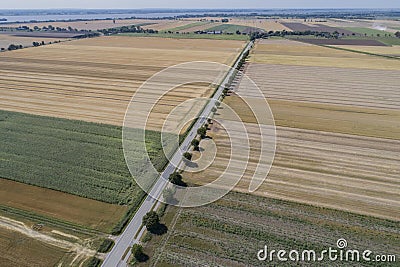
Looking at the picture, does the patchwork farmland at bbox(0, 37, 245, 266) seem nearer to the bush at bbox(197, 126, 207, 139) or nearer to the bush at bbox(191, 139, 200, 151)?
the bush at bbox(191, 139, 200, 151)

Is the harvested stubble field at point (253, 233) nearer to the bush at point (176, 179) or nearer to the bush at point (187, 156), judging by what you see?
the bush at point (176, 179)

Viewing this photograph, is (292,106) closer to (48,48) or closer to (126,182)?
(126,182)

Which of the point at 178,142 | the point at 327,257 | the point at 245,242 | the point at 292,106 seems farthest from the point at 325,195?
the point at 292,106

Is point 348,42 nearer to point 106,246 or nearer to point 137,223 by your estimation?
point 137,223

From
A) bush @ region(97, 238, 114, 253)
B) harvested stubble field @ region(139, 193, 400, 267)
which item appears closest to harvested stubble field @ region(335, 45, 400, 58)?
harvested stubble field @ region(139, 193, 400, 267)

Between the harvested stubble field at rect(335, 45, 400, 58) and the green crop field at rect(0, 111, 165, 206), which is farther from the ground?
the harvested stubble field at rect(335, 45, 400, 58)

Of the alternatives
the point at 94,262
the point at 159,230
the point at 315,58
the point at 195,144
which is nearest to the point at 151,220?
the point at 159,230
